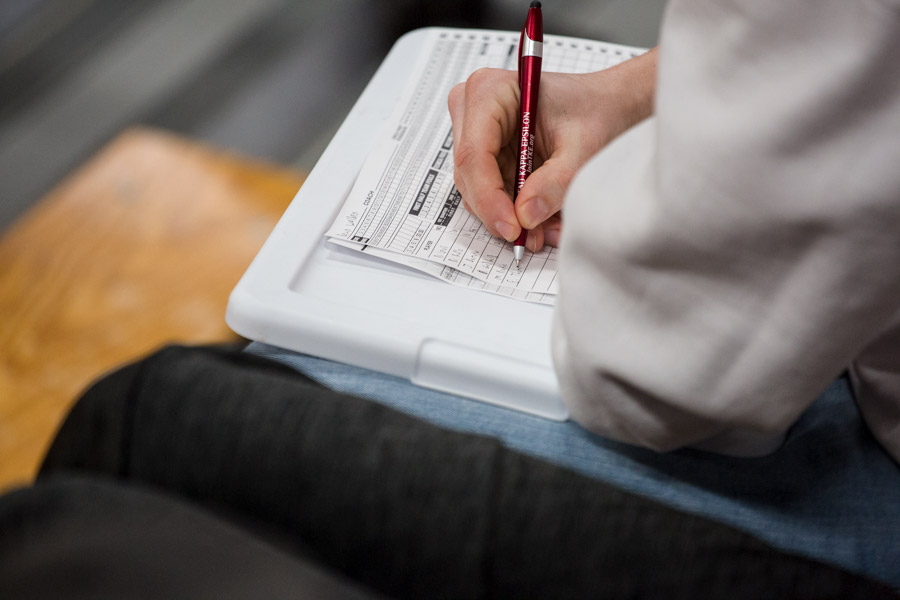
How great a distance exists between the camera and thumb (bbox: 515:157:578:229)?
1.34 feet

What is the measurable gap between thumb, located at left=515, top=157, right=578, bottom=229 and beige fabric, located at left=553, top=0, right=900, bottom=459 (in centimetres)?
10

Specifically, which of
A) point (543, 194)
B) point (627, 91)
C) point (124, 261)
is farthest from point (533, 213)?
point (124, 261)

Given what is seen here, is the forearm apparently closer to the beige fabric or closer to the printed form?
the printed form

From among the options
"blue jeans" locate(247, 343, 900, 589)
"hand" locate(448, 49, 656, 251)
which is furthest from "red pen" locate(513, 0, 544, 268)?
"blue jeans" locate(247, 343, 900, 589)

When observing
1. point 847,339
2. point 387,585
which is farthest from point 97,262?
point 847,339

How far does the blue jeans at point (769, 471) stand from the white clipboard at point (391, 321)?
0.01 m

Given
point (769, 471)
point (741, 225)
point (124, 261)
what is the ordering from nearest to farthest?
point (741, 225) → point (769, 471) → point (124, 261)

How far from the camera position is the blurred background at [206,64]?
1.30m

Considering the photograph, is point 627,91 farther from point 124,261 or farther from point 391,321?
point 124,261

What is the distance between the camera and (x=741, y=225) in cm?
25

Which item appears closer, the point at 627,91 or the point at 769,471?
the point at 769,471

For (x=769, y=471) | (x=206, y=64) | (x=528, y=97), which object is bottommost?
(x=206, y=64)

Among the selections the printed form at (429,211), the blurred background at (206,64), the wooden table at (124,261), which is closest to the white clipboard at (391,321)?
the printed form at (429,211)

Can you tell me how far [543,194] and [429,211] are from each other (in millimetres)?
77
